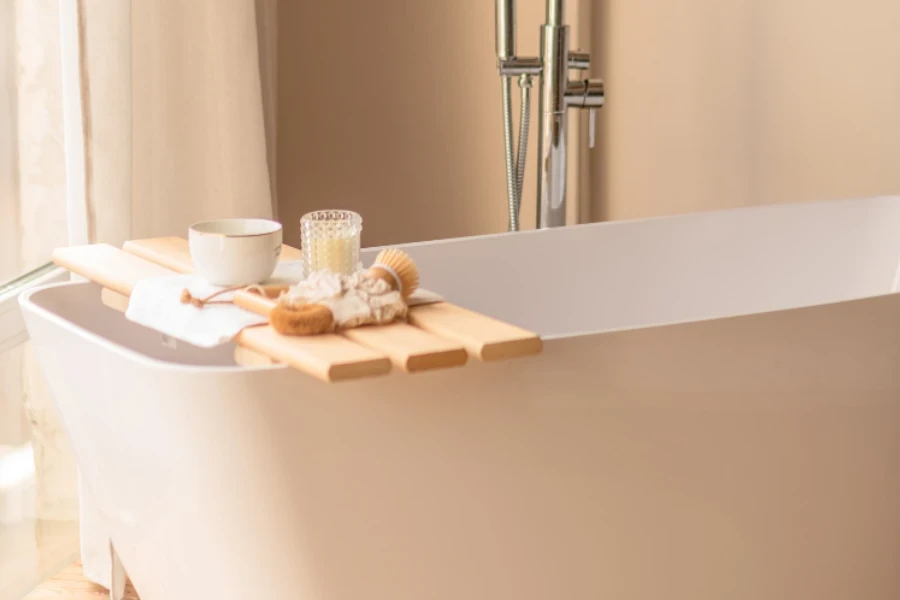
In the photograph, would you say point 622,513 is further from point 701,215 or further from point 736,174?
point 736,174

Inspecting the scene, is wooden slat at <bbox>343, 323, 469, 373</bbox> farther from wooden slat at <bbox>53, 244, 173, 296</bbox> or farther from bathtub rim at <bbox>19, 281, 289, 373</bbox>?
wooden slat at <bbox>53, 244, 173, 296</bbox>

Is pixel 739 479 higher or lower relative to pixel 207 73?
lower

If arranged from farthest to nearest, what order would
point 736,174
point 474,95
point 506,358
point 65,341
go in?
point 474,95 < point 736,174 < point 65,341 < point 506,358

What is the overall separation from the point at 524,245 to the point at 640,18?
0.92 meters

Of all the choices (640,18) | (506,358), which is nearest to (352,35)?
(640,18)

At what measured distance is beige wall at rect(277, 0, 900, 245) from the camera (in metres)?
2.52

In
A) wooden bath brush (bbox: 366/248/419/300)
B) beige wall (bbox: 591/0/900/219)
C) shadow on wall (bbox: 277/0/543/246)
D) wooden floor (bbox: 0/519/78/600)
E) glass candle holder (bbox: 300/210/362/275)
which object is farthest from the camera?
shadow on wall (bbox: 277/0/543/246)

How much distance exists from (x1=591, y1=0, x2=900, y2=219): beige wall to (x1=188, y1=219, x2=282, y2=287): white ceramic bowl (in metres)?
1.46

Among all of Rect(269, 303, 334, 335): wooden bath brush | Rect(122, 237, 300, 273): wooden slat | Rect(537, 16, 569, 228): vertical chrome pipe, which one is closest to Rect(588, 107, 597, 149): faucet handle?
Rect(537, 16, 569, 228): vertical chrome pipe

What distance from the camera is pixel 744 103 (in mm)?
2668

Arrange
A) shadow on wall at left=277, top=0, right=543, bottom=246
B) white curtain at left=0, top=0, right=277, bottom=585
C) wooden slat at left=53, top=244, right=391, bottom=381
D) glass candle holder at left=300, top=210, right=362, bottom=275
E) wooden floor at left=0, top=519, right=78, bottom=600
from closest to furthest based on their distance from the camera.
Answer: wooden slat at left=53, top=244, right=391, bottom=381 → glass candle holder at left=300, top=210, right=362, bottom=275 → white curtain at left=0, top=0, right=277, bottom=585 → wooden floor at left=0, top=519, right=78, bottom=600 → shadow on wall at left=277, top=0, right=543, bottom=246

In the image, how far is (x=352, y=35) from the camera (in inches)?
116

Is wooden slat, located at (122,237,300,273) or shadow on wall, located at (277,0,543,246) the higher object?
shadow on wall, located at (277,0,543,246)

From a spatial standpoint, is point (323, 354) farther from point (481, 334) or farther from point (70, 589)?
point (70, 589)
